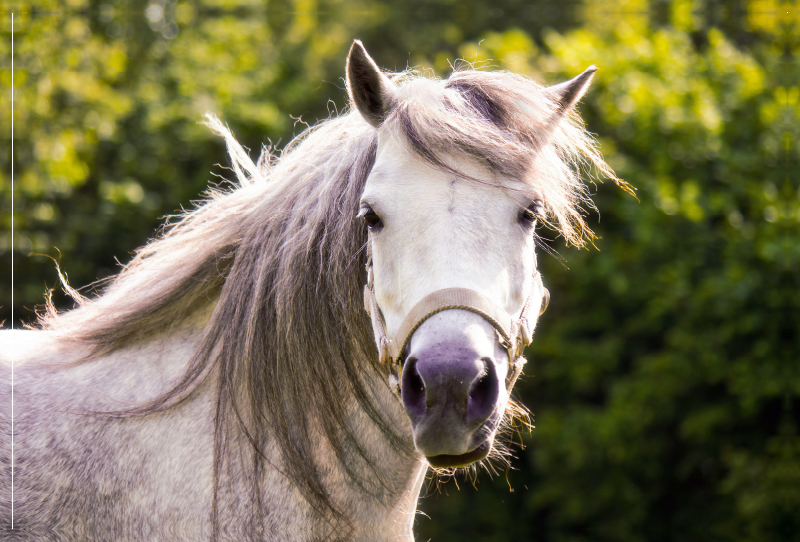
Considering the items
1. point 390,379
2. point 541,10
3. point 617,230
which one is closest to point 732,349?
point 617,230

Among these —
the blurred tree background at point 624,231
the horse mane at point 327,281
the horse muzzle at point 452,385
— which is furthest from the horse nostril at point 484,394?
the blurred tree background at point 624,231

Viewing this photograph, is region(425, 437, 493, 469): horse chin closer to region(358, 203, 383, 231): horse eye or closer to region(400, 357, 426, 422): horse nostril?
region(400, 357, 426, 422): horse nostril

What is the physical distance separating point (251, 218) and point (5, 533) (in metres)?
1.08

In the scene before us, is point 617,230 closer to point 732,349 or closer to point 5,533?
point 732,349

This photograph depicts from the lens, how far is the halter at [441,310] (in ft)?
4.86

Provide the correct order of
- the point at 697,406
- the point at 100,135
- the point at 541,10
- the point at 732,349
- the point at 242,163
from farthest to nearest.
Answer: the point at 541,10 → the point at 100,135 → the point at 697,406 → the point at 732,349 → the point at 242,163

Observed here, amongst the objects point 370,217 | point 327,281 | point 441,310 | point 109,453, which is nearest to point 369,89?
point 370,217

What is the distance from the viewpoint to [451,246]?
1.52m

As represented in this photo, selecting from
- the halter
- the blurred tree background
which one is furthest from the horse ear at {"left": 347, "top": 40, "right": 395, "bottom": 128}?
the blurred tree background

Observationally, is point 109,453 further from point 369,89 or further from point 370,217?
point 369,89

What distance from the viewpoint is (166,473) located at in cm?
176

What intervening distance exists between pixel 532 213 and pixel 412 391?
0.57 metres

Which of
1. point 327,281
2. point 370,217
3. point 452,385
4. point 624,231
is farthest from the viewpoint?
point 624,231

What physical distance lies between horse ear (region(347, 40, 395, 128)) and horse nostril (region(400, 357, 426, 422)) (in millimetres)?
740
